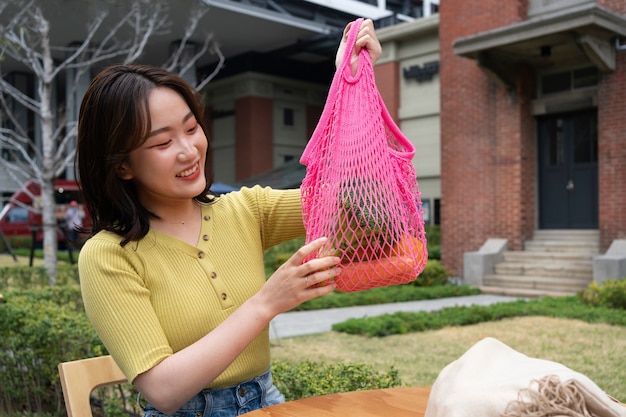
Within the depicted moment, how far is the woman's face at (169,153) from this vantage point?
1774 millimetres

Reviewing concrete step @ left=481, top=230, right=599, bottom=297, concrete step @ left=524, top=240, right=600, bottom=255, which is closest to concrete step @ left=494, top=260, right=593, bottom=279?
concrete step @ left=481, top=230, right=599, bottom=297

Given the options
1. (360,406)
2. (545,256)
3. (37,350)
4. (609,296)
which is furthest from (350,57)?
(545,256)

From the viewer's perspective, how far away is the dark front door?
12969 mm

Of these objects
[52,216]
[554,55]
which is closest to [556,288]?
[554,55]

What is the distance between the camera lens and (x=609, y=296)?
9.31m

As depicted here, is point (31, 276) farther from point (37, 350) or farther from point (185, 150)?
point (185, 150)

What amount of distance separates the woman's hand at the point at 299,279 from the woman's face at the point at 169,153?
0.41 m

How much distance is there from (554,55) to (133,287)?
12.6m

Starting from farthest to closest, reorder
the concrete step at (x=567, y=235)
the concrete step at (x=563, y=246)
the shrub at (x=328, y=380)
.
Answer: the concrete step at (x=567, y=235) → the concrete step at (x=563, y=246) → the shrub at (x=328, y=380)

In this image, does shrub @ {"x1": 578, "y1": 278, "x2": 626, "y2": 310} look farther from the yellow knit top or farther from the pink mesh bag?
the pink mesh bag

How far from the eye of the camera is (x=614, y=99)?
11.9 m

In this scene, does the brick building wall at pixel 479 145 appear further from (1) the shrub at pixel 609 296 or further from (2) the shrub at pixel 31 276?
(2) the shrub at pixel 31 276

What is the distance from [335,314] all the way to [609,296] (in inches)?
154

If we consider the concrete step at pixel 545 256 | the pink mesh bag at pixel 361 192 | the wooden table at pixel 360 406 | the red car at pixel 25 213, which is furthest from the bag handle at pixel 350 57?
the red car at pixel 25 213
